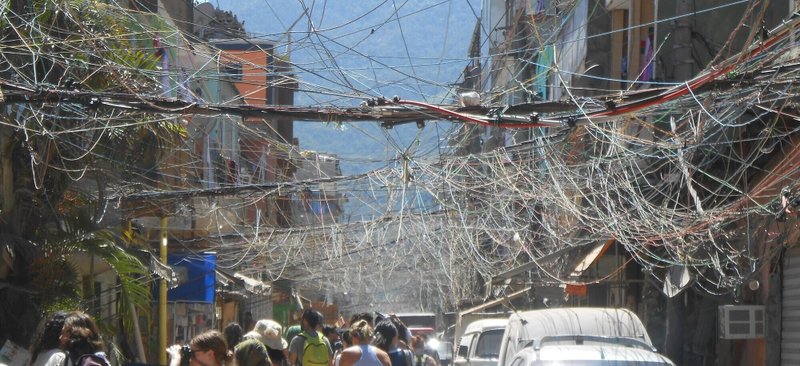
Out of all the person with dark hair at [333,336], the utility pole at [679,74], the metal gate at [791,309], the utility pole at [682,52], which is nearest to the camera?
the metal gate at [791,309]

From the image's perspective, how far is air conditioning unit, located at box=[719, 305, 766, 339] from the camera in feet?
51.0

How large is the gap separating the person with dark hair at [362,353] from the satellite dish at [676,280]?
612 cm

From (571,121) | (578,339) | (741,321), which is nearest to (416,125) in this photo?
(571,121)

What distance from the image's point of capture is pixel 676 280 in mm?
16500

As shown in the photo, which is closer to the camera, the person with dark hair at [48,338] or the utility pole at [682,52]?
the person with dark hair at [48,338]

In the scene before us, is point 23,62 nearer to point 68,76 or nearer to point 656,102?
point 68,76

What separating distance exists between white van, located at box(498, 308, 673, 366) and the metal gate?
1897 mm

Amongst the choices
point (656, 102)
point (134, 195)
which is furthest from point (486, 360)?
point (656, 102)

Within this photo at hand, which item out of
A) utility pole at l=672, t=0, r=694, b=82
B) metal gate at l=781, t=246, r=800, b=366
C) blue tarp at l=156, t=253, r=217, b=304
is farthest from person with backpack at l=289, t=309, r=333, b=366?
blue tarp at l=156, t=253, r=217, b=304

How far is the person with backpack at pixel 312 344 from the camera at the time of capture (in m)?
13.2

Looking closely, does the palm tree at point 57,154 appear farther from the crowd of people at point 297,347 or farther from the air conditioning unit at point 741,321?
the air conditioning unit at point 741,321

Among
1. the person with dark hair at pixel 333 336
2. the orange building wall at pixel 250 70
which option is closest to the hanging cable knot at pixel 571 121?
the orange building wall at pixel 250 70

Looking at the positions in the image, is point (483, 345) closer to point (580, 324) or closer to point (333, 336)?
point (333, 336)

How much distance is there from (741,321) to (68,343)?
1057cm
